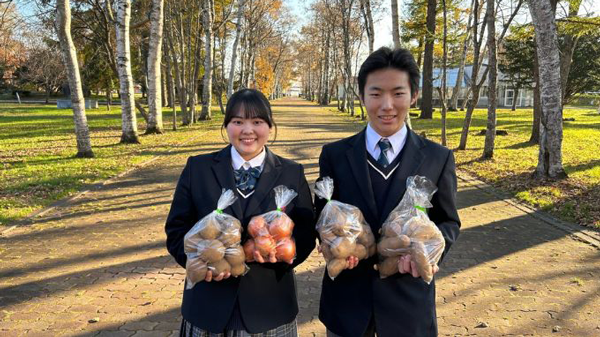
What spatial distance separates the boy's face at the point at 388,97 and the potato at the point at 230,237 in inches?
37.2

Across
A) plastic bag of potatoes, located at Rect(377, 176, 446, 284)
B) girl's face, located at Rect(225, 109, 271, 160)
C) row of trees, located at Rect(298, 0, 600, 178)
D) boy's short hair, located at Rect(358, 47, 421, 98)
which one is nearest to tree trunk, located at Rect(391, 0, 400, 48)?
row of trees, located at Rect(298, 0, 600, 178)

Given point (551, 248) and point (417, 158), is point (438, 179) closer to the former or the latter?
point (417, 158)

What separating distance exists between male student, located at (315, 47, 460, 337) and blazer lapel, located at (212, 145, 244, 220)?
1.59 ft

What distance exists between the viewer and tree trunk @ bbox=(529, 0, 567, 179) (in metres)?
8.80

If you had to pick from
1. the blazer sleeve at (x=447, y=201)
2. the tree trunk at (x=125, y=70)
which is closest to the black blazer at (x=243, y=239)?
the blazer sleeve at (x=447, y=201)

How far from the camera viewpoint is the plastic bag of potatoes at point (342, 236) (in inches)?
73.4

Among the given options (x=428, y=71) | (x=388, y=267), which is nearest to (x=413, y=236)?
(x=388, y=267)

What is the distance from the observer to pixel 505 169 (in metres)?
11.0

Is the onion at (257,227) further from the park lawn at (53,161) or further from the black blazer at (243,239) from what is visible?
the park lawn at (53,161)

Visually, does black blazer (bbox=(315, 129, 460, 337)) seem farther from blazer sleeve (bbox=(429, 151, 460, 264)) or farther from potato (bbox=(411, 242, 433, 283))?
potato (bbox=(411, 242, 433, 283))

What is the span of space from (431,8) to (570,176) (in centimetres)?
1963

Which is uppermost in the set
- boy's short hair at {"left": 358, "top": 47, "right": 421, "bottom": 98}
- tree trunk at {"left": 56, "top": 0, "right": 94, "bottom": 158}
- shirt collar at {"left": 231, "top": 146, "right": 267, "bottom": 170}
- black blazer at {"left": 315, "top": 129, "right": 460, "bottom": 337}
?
tree trunk at {"left": 56, "top": 0, "right": 94, "bottom": 158}

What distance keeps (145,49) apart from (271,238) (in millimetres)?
43921

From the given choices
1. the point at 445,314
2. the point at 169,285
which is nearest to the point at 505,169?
the point at 445,314
